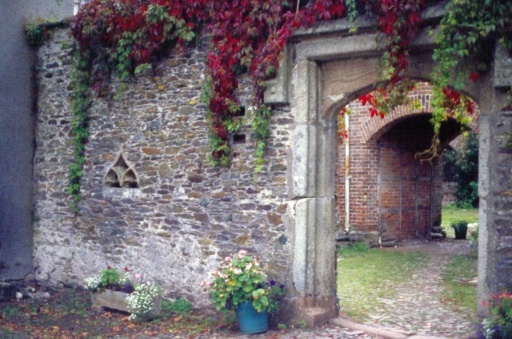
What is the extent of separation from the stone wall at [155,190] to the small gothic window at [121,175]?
0.02m

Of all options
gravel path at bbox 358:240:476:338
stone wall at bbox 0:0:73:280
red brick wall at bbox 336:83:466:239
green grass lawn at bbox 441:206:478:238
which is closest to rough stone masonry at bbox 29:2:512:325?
stone wall at bbox 0:0:73:280

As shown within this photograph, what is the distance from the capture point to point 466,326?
6930 millimetres

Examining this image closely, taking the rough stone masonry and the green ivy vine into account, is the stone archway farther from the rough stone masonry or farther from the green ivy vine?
the green ivy vine

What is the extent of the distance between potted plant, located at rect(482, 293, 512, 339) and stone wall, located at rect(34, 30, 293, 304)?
2311 mm

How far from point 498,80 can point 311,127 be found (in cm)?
207

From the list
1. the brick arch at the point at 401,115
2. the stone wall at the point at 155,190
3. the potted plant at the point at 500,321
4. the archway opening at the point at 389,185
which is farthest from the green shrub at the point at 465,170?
the potted plant at the point at 500,321

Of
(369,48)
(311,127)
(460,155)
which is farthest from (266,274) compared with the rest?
(460,155)

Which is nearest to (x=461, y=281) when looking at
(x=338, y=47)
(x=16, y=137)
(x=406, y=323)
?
(x=406, y=323)

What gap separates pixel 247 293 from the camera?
6.68m

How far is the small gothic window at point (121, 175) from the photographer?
339 inches

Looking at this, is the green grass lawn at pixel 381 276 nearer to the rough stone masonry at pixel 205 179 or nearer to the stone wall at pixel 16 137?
the rough stone masonry at pixel 205 179

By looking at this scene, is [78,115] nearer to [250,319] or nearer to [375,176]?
[250,319]

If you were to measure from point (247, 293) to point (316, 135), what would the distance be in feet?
6.20

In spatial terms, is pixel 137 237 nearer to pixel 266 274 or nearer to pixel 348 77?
pixel 266 274
